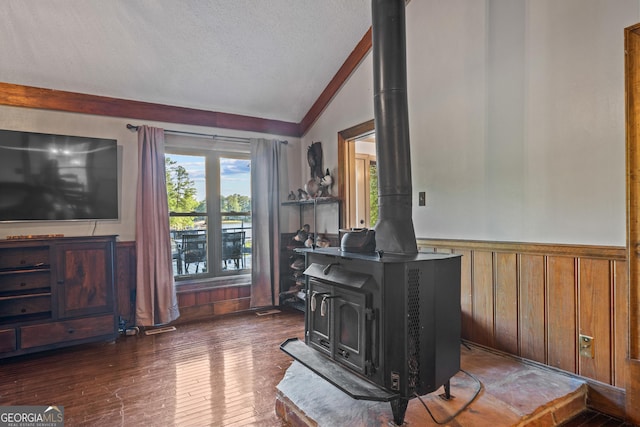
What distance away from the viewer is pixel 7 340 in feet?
9.71

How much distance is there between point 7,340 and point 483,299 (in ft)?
12.7

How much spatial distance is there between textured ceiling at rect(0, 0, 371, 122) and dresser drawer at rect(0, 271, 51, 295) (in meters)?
1.81

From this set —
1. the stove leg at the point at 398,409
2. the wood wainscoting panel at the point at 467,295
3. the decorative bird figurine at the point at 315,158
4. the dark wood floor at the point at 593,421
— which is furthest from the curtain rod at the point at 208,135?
the dark wood floor at the point at 593,421

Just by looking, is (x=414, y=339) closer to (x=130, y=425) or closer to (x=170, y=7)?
(x=130, y=425)

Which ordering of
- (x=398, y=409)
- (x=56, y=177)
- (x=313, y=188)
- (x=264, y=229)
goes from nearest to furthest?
(x=398, y=409)
(x=56, y=177)
(x=313, y=188)
(x=264, y=229)

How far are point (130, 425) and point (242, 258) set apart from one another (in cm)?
272

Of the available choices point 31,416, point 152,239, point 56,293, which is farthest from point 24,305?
point 31,416

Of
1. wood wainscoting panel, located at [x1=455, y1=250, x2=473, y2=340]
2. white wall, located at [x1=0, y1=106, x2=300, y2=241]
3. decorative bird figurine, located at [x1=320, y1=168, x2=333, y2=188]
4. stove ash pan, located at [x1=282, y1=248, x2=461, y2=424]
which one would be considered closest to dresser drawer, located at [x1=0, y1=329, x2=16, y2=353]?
white wall, located at [x1=0, y1=106, x2=300, y2=241]

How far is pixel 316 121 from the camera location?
185 inches

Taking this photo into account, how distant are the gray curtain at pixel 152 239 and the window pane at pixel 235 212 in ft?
2.57

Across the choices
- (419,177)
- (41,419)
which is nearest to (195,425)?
(41,419)

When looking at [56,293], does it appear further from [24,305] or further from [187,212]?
[187,212]

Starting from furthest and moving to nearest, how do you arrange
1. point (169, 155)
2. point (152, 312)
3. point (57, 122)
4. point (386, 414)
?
point (169, 155)
point (152, 312)
point (57, 122)
point (386, 414)

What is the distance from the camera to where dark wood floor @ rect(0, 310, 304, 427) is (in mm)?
2146
